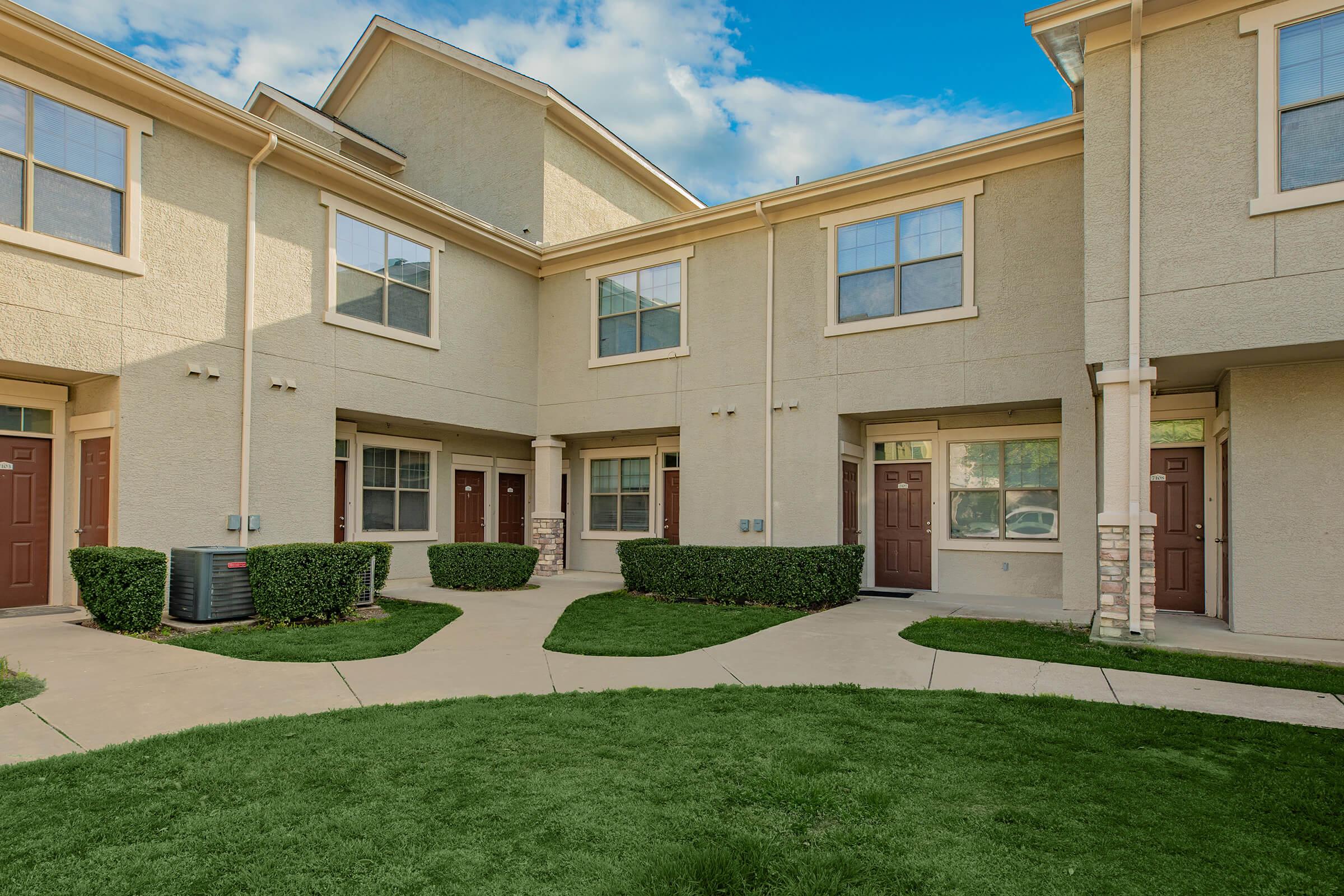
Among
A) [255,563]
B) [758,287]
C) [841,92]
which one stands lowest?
[255,563]

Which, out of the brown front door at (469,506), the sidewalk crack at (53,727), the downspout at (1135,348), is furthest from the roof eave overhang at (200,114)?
the downspout at (1135,348)

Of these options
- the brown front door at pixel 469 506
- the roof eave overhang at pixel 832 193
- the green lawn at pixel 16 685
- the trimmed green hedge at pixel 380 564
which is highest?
the roof eave overhang at pixel 832 193

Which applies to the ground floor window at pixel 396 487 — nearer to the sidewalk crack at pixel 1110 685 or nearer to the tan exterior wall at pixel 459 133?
the tan exterior wall at pixel 459 133

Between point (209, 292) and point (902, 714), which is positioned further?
point (209, 292)

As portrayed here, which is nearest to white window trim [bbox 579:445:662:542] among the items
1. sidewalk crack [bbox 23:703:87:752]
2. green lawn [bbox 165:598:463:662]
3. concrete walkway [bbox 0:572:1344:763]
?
green lawn [bbox 165:598:463:662]

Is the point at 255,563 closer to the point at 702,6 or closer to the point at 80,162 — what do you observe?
the point at 80,162

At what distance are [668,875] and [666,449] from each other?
12.3 metres

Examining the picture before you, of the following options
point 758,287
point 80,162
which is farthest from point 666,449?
point 80,162

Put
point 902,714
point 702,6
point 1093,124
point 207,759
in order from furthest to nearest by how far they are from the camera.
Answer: point 702,6 < point 1093,124 < point 902,714 < point 207,759

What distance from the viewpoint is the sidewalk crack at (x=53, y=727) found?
178 inches

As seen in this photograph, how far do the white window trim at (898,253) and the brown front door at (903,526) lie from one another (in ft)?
8.73

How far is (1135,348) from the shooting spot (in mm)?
7957

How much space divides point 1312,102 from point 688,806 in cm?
860

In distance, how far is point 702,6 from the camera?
1515 centimetres
